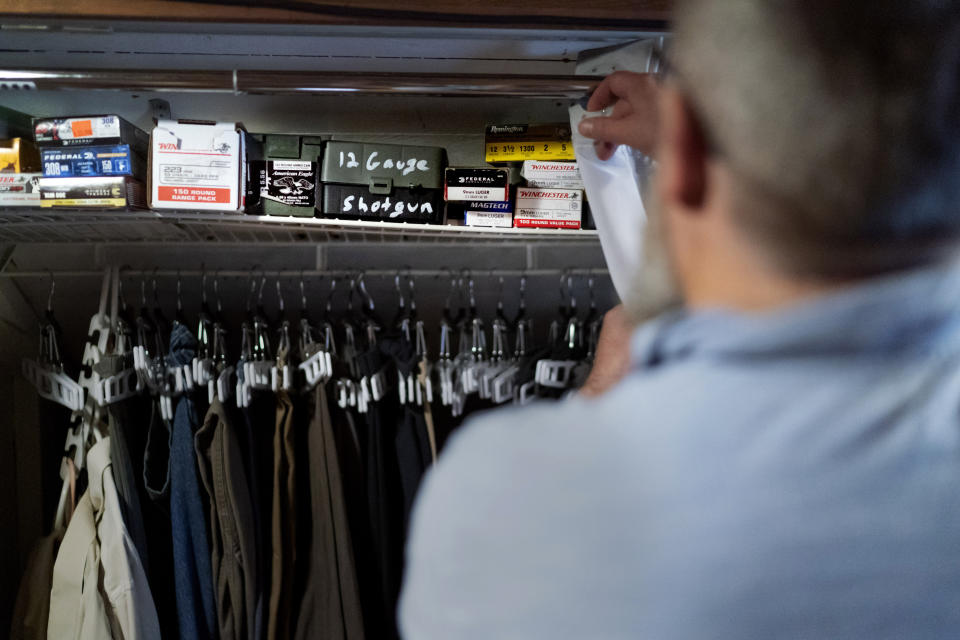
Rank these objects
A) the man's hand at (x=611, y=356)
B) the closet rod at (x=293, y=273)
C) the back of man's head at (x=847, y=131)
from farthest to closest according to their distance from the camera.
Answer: the closet rod at (x=293, y=273)
the man's hand at (x=611, y=356)
the back of man's head at (x=847, y=131)

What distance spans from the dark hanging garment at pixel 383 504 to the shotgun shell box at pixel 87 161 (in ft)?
1.52

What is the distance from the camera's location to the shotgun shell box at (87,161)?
3.12ft

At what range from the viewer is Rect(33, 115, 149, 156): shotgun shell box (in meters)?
0.95

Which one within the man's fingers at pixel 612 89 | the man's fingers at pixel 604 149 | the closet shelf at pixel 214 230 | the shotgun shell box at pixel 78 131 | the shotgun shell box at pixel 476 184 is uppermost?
the man's fingers at pixel 612 89

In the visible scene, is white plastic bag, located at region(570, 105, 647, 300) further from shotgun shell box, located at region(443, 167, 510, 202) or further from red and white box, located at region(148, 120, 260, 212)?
red and white box, located at region(148, 120, 260, 212)

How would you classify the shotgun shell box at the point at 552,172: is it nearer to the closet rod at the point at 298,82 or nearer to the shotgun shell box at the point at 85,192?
the closet rod at the point at 298,82

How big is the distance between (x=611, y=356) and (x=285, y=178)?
58 centimetres

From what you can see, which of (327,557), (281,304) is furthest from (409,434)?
(281,304)

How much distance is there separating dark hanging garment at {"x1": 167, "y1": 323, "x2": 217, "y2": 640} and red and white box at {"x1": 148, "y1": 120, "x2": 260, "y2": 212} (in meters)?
0.34

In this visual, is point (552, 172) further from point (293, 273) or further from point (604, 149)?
point (293, 273)

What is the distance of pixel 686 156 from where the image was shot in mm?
397

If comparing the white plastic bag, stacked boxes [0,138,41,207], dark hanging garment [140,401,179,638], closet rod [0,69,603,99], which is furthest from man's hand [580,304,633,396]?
stacked boxes [0,138,41,207]

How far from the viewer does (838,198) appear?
1.15 feet

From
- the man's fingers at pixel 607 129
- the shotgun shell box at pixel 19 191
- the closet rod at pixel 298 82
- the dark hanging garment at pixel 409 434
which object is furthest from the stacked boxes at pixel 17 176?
the man's fingers at pixel 607 129
